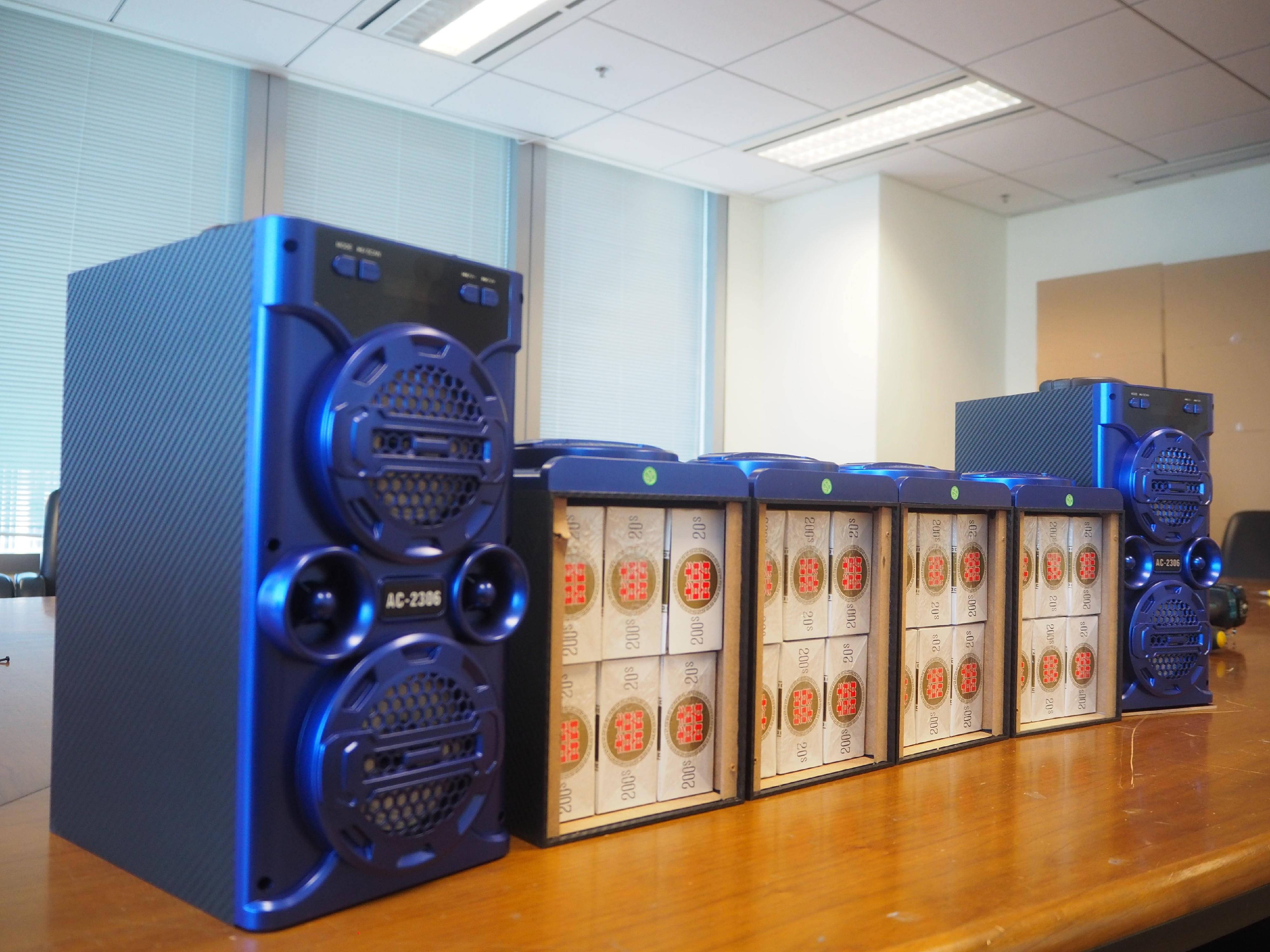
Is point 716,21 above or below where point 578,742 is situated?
above

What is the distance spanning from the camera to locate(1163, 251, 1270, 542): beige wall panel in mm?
4965

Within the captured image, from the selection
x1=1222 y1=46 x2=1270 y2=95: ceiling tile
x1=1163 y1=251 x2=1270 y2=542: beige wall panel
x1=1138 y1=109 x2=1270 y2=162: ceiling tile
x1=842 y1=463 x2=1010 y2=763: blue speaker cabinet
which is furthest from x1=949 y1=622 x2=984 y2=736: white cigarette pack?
x1=1163 y1=251 x2=1270 y2=542: beige wall panel

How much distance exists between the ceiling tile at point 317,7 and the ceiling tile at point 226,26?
1.3 inches

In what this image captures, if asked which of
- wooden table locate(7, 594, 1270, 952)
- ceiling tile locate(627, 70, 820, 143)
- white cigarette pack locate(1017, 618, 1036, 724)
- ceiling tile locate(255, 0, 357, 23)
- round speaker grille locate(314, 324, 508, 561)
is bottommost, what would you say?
wooden table locate(7, 594, 1270, 952)

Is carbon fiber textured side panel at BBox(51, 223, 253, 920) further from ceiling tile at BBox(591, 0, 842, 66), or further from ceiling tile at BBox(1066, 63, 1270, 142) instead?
ceiling tile at BBox(1066, 63, 1270, 142)

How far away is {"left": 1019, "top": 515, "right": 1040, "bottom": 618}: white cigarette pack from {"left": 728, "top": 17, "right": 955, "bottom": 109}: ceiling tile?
2.99m

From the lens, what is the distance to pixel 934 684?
3.18ft

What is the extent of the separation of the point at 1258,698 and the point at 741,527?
3.11ft

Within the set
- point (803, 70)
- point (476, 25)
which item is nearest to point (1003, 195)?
point (803, 70)

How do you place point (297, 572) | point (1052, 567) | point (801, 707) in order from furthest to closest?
point (1052, 567), point (801, 707), point (297, 572)

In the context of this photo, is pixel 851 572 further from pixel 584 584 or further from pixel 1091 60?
pixel 1091 60

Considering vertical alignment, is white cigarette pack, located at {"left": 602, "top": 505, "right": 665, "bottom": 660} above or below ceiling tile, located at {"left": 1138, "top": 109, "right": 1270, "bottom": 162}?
below

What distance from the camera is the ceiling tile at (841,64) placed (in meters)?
3.68

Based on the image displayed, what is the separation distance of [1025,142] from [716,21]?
1.94 m
